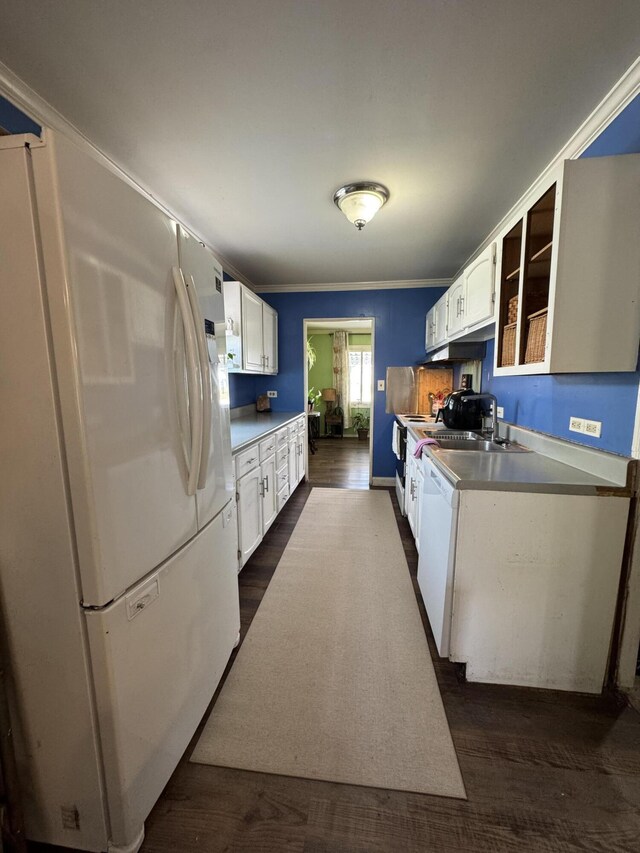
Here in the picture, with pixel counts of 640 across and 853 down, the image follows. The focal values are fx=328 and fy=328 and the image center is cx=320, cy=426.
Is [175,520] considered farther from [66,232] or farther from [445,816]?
[445,816]

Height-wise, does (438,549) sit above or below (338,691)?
above

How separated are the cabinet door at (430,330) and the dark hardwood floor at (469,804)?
304 cm

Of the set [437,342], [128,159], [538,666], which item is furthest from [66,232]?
[437,342]

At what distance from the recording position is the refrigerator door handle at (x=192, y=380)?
3.45 feet

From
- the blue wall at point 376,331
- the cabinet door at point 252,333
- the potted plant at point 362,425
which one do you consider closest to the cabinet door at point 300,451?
the blue wall at point 376,331

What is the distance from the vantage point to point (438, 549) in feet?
5.28

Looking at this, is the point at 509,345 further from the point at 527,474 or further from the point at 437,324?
the point at 437,324

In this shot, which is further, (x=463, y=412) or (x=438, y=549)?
(x=463, y=412)

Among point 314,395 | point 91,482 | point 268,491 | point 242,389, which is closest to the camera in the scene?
point 91,482

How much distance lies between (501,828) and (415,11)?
2.57m

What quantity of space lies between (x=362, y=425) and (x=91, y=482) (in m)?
6.72

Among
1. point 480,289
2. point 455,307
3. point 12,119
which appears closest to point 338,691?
point 480,289

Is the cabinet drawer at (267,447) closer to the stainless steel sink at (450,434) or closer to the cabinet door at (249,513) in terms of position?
the cabinet door at (249,513)

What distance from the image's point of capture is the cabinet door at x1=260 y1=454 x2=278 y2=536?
260 cm
